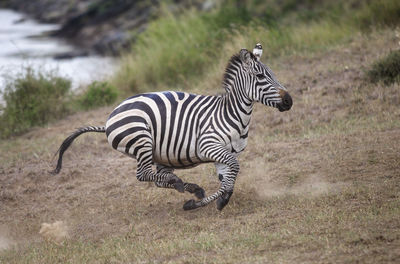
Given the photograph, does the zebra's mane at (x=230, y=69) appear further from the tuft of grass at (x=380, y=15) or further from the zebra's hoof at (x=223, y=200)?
the tuft of grass at (x=380, y=15)

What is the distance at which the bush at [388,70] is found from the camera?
11.7 metres

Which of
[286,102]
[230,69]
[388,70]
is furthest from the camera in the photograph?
[388,70]

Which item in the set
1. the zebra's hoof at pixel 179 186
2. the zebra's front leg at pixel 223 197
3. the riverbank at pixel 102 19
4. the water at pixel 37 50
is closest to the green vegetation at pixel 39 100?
the water at pixel 37 50

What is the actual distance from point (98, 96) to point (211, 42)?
3594 mm

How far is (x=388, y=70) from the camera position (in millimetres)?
11773

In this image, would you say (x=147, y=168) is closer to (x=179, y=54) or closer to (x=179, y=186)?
(x=179, y=186)

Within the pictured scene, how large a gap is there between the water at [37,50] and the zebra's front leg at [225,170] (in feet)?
35.3

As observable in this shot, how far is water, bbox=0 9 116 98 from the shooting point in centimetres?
2180

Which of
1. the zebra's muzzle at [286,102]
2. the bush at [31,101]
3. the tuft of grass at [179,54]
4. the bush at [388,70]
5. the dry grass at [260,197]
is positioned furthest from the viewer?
the tuft of grass at [179,54]

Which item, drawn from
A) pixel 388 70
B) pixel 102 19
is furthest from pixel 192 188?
pixel 102 19

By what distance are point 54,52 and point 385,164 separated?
23003 mm

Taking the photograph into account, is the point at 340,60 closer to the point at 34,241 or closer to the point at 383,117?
the point at 383,117

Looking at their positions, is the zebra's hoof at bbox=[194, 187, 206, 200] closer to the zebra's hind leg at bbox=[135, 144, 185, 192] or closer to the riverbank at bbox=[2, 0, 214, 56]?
the zebra's hind leg at bbox=[135, 144, 185, 192]

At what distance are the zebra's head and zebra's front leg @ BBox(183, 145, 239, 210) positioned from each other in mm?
789
